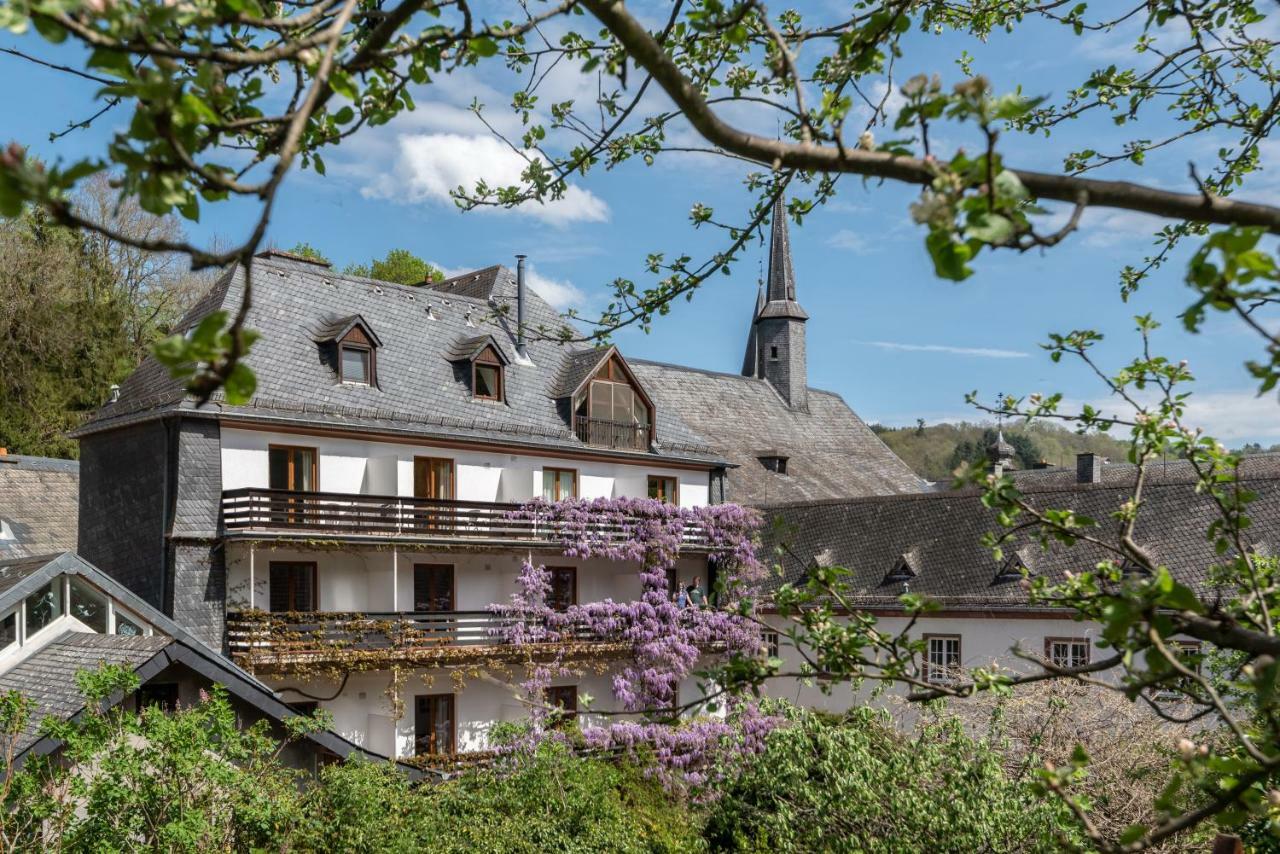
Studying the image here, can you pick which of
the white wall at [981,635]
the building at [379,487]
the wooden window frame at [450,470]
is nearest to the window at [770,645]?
the white wall at [981,635]

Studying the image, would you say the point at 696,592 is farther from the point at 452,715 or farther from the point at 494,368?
the point at 494,368

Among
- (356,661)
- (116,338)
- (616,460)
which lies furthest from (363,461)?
(116,338)

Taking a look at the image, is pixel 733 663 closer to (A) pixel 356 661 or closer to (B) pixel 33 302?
(A) pixel 356 661

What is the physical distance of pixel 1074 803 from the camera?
298 centimetres

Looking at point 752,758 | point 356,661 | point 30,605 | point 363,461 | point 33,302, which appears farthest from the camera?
point 33,302

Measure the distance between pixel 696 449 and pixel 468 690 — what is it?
27.1 feet

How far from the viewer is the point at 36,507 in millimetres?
26812

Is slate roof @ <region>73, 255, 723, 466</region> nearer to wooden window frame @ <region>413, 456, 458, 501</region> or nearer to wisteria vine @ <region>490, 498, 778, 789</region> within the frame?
wooden window frame @ <region>413, 456, 458, 501</region>

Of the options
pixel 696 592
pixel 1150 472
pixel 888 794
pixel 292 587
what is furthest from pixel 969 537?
pixel 888 794

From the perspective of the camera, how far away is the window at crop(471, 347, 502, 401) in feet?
86.3

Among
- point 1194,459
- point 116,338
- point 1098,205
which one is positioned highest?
point 116,338

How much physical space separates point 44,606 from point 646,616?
13280 mm

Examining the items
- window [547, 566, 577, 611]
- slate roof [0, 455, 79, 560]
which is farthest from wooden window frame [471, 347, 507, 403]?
slate roof [0, 455, 79, 560]

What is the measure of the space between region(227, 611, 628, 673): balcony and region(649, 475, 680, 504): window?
4.64 metres
